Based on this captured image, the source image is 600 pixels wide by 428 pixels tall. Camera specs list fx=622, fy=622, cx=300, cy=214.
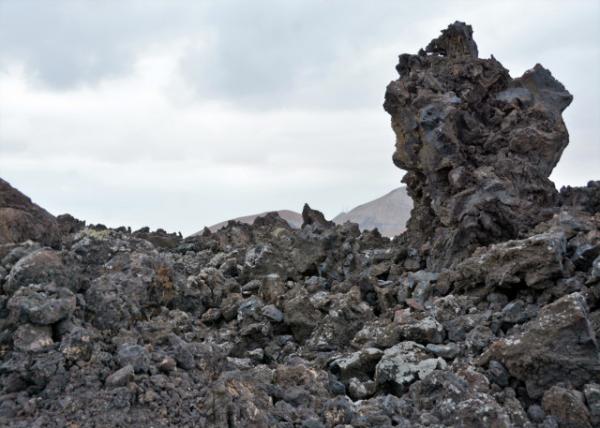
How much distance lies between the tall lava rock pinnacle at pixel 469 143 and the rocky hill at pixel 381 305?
0.06m

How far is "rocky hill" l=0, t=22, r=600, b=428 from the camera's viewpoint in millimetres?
7336

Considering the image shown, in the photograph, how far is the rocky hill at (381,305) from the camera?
7336 millimetres

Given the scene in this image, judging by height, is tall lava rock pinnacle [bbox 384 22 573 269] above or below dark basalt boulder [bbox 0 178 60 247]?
above

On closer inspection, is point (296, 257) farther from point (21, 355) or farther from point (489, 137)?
point (21, 355)

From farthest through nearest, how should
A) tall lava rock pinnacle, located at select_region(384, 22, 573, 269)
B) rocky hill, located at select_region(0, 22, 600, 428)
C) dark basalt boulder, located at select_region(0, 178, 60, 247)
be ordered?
tall lava rock pinnacle, located at select_region(384, 22, 573, 269), dark basalt boulder, located at select_region(0, 178, 60, 247), rocky hill, located at select_region(0, 22, 600, 428)

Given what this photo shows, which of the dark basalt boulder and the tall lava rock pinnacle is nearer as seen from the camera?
the dark basalt boulder

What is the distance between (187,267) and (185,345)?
43.1 feet

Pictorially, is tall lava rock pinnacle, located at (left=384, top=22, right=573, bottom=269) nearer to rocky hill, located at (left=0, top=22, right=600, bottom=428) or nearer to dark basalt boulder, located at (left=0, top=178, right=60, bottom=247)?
rocky hill, located at (left=0, top=22, right=600, bottom=428)

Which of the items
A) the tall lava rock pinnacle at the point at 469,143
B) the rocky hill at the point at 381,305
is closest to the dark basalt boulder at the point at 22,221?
the rocky hill at the point at 381,305

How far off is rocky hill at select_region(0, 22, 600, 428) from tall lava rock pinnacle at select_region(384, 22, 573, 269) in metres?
0.06

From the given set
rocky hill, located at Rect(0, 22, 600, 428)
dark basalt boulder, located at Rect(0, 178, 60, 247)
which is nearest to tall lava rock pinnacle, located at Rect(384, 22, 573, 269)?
rocky hill, located at Rect(0, 22, 600, 428)

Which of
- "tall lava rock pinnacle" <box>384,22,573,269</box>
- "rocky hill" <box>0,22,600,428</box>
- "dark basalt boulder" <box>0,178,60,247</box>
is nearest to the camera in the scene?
"rocky hill" <box>0,22,600,428</box>

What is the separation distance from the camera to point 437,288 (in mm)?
14500

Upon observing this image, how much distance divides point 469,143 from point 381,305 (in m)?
6.69
